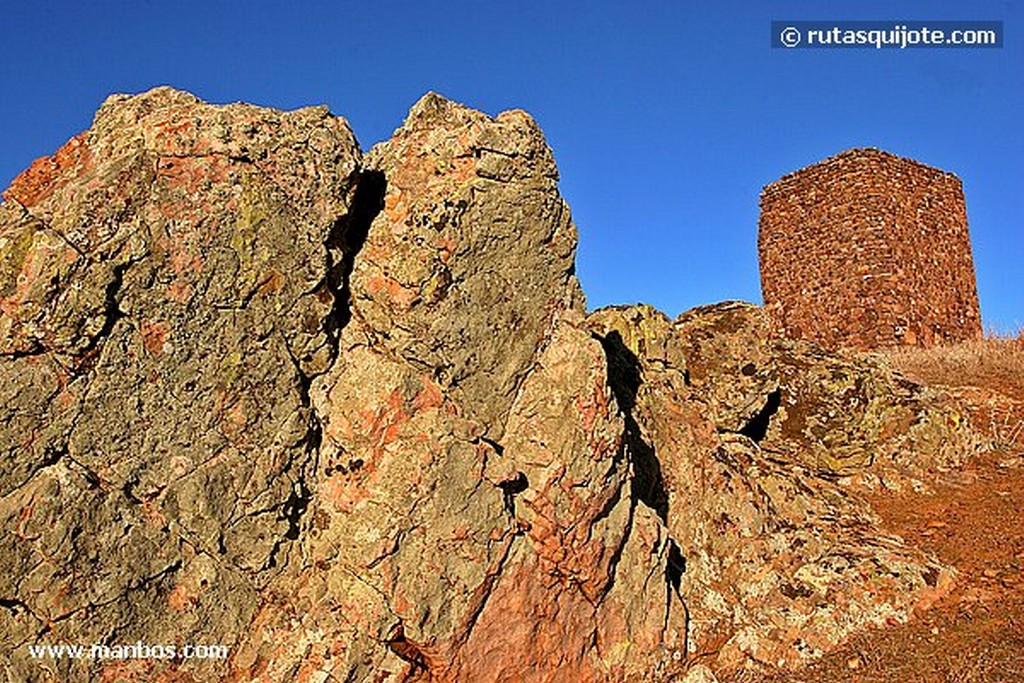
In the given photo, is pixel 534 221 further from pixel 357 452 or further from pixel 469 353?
pixel 357 452

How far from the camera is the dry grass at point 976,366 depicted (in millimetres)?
12734

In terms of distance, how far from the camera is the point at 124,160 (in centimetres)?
501

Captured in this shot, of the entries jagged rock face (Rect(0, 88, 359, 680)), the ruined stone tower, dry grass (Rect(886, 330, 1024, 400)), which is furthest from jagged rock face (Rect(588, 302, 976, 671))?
the ruined stone tower

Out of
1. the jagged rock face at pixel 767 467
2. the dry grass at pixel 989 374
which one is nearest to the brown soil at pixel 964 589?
the dry grass at pixel 989 374

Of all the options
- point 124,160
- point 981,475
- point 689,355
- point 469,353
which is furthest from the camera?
point 689,355

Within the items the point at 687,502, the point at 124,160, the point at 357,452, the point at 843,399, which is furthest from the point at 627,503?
the point at 843,399

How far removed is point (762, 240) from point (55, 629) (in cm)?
2173

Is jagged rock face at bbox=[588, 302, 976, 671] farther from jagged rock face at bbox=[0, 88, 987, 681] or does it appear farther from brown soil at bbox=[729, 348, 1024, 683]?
brown soil at bbox=[729, 348, 1024, 683]

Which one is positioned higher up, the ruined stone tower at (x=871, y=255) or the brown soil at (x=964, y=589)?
the ruined stone tower at (x=871, y=255)

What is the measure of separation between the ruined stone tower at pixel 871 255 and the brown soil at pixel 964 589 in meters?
9.86

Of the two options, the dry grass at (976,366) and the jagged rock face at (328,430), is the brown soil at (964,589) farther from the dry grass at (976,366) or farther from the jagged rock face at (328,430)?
the dry grass at (976,366)

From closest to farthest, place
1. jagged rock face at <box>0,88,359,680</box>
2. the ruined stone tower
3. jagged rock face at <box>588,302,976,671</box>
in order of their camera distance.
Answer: jagged rock face at <box>0,88,359,680</box> < jagged rock face at <box>588,302,976,671</box> < the ruined stone tower

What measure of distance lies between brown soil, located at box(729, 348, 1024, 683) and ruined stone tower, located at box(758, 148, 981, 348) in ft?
32.3

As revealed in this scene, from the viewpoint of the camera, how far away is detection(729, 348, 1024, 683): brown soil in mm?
5656
